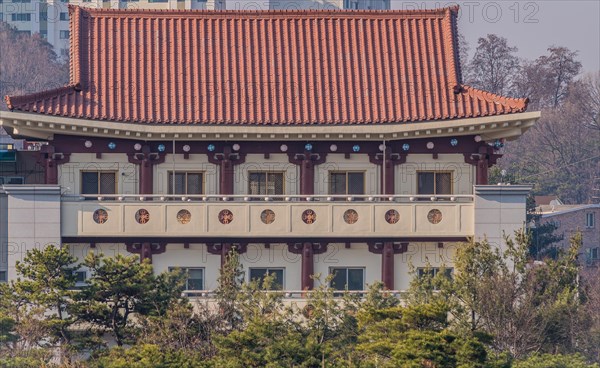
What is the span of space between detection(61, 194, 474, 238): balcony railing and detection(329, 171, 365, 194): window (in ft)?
5.20

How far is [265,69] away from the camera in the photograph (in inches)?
2167

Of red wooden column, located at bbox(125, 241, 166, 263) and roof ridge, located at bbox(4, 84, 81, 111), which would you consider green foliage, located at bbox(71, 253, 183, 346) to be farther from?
roof ridge, located at bbox(4, 84, 81, 111)

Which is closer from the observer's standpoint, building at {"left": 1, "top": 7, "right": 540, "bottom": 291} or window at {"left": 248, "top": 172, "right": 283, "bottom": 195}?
building at {"left": 1, "top": 7, "right": 540, "bottom": 291}

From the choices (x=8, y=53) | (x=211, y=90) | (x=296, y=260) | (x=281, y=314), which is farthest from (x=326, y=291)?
(x=8, y=53)

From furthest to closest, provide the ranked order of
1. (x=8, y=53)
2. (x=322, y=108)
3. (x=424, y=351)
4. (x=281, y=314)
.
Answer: (x=8, y=53), (x=322, y=108), (x=281, y=314), (x=424, y=351)

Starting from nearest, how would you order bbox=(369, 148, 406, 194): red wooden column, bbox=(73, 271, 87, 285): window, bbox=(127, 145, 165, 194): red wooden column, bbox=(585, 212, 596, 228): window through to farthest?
1. bbox=(73, 271, 87, 285): window
2. bbox=(127, 145, 165, 194): red wooden column
3. bbox=(369, 148, 406, 194): red wooden column
4. bbox=(585, 212, 596, 228): window

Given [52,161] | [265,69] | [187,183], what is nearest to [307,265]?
[187,183]

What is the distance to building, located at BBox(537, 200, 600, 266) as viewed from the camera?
105m

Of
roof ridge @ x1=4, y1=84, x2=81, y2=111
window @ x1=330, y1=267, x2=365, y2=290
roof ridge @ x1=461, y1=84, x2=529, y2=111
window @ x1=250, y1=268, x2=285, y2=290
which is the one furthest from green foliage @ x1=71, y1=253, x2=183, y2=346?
roof ridge @ x1=461, y1=84, x2=529, y2=111

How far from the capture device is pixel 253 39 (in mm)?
55906

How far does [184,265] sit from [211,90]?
5219 mm

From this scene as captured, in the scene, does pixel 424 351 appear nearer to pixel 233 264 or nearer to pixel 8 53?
pixel 233 264

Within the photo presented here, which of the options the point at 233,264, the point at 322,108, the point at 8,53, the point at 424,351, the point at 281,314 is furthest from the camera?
the point at 8,53

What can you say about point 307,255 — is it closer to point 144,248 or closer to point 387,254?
point 387,254
